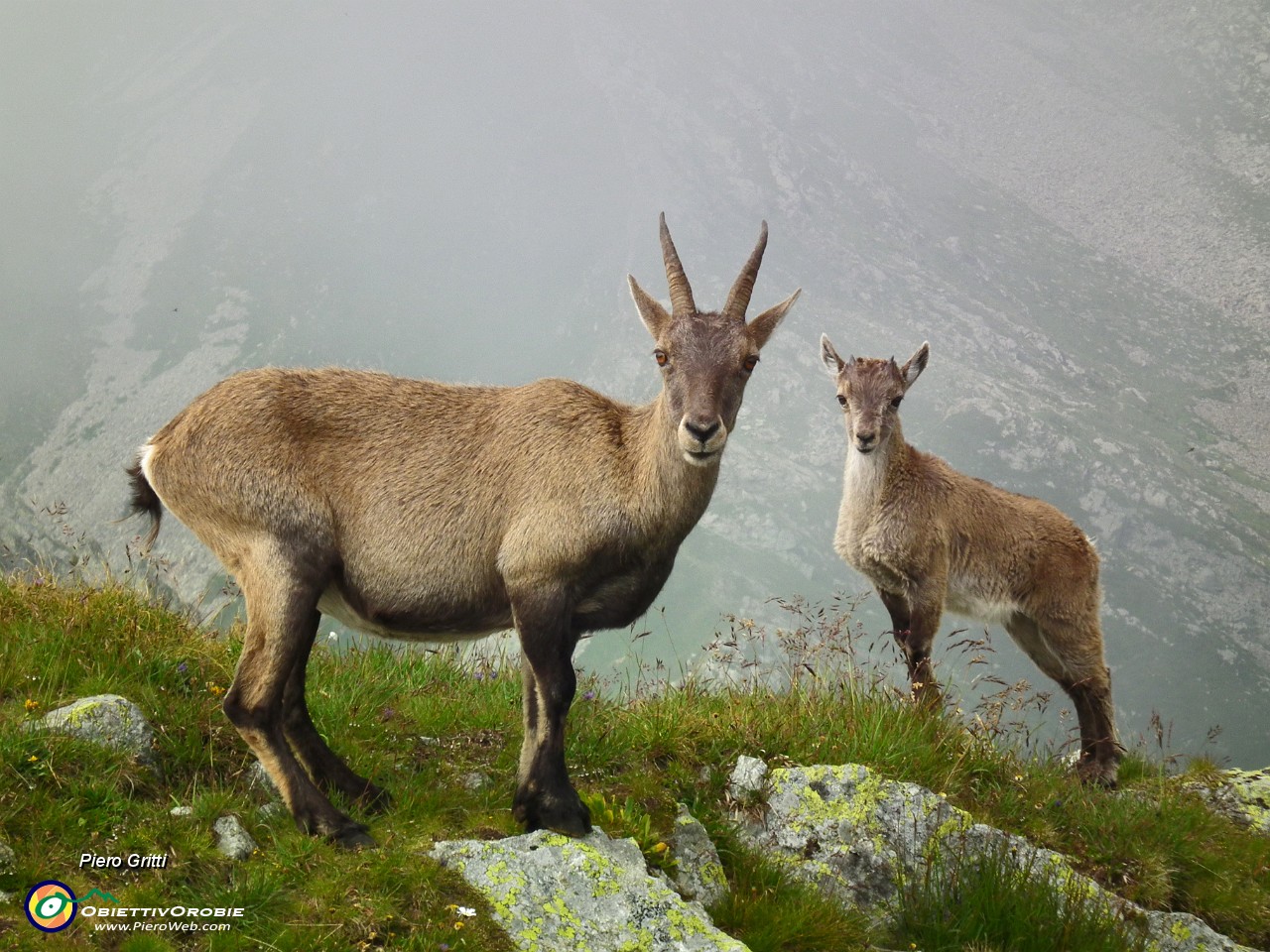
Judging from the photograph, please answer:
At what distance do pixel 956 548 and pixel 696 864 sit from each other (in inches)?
239

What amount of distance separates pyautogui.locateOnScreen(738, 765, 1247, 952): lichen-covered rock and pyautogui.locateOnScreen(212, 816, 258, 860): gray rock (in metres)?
3.05

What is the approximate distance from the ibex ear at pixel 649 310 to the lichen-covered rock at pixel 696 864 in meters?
3.41

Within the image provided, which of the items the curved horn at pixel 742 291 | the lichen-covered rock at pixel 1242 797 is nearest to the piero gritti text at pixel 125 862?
the curved horn at pixel 742 291

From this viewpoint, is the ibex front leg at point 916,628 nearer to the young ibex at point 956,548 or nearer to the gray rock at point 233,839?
the young ibex at point 956,548

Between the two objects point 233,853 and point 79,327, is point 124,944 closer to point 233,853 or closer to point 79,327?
point 233,853

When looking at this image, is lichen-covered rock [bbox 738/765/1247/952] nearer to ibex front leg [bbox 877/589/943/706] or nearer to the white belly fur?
the white belly fur

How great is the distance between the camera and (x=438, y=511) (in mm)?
6578

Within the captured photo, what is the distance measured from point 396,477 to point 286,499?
73cm

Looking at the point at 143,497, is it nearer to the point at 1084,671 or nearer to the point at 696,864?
the point at 696,864

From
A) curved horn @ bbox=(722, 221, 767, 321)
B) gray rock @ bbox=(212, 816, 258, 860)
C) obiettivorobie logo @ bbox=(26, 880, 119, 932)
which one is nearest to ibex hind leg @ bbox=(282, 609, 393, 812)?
gray rock @ bbox=(212, 816, 258, 860)

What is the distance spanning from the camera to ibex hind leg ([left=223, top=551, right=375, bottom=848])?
5.66 m

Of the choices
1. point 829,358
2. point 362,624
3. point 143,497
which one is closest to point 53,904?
point 362,624

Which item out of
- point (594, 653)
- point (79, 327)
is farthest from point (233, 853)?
point (79, 327)

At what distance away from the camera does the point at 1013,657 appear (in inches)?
5256
